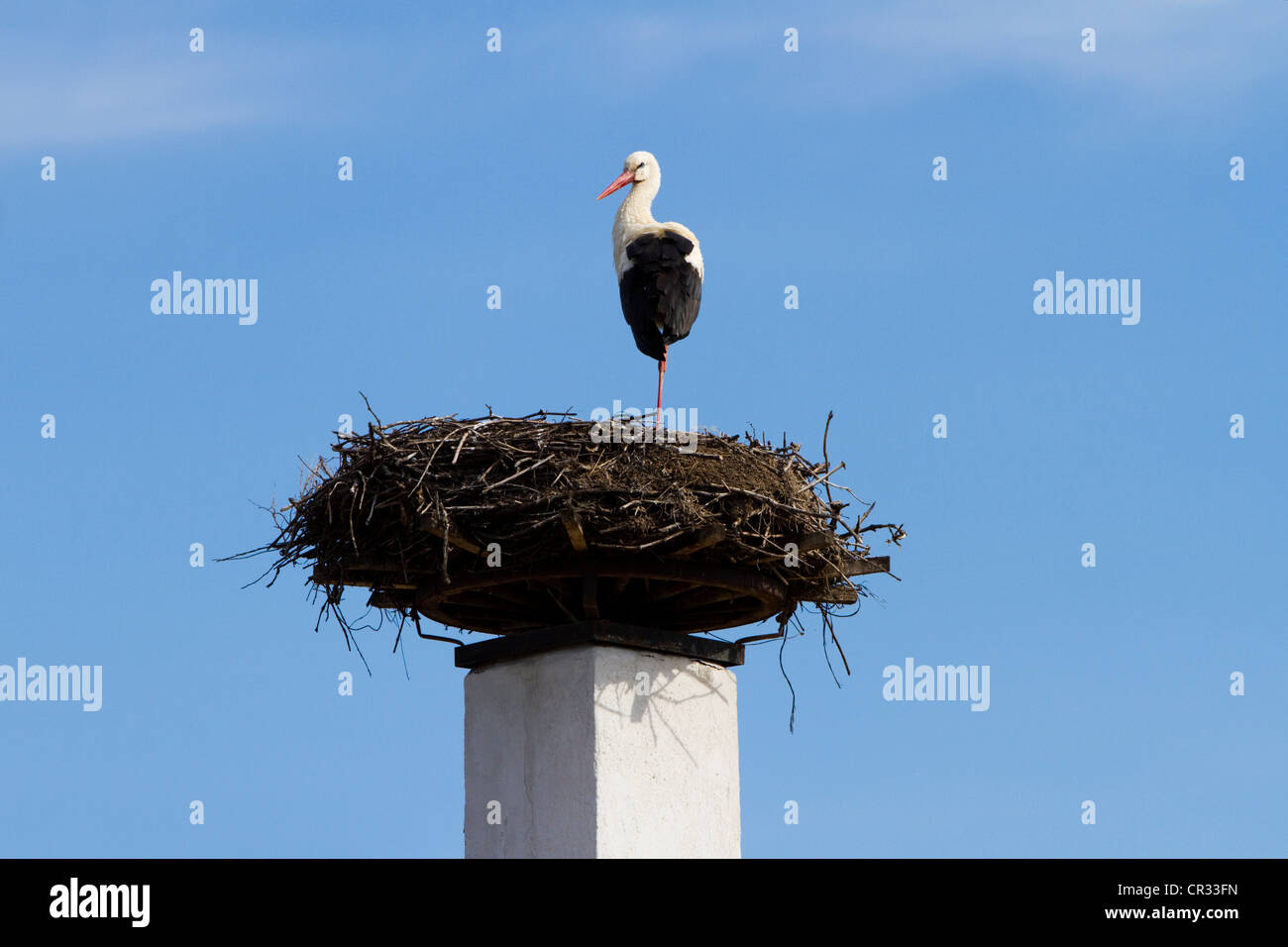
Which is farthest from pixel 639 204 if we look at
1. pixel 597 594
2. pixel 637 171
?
pixel 597 594

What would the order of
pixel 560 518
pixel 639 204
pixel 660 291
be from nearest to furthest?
pixel 560 518
pixel 660 291
pixel 639 204

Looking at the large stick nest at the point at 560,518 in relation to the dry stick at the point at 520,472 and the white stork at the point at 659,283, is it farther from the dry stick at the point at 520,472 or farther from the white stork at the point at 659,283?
the white stork at the point at 659,283

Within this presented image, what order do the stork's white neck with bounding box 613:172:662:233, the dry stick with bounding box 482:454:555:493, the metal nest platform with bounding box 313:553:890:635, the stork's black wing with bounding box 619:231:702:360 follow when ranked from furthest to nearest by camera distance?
the stork's white neck with bounding box 613:172:662:233 < the stork's black wing with bounding box 619:231:702:360 < the metal nest platform with bounding box 313:553:890:635 < the dry stick with bounding box 482:454:555:493

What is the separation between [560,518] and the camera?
35.9 ft

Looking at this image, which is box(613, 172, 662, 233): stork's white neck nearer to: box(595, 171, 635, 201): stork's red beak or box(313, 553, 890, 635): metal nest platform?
box(595, 171, 635, 201): stork's red beak

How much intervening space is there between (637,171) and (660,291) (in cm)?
169

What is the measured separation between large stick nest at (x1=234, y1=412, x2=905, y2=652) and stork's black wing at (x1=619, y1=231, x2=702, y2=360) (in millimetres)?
2279

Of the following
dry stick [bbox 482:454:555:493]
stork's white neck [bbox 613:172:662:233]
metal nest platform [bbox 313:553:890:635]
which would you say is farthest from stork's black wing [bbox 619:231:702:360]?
dry stick [bbox 482:454:555:493]

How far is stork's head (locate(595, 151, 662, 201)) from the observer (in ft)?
50.2

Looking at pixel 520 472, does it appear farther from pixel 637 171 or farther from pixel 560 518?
pixel 637 171

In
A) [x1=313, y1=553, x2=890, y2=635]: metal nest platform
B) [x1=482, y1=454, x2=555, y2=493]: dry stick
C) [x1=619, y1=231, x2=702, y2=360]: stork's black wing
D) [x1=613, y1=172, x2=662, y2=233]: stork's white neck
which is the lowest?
[x1=313, y1=553, x2=890, y2=635]: metal nest platform

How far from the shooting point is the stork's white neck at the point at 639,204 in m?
14.8

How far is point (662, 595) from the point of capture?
12.0 meters

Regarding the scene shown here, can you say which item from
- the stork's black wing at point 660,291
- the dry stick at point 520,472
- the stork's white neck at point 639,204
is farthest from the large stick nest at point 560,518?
the stork's white neck at point 639,204
